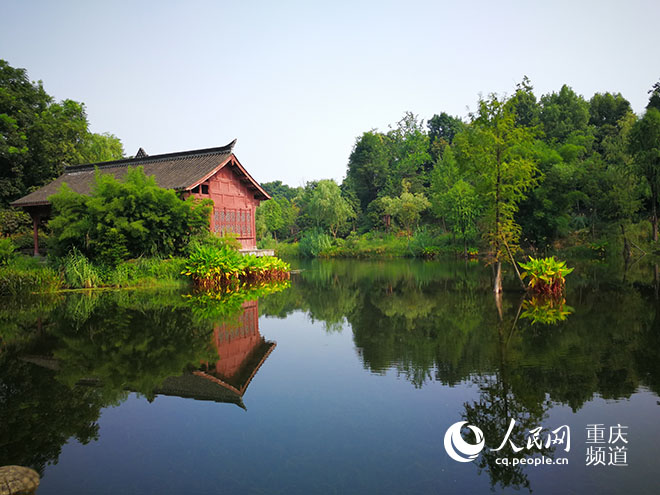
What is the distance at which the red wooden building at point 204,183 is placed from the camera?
21609mm

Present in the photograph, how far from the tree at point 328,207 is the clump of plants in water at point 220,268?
69.2 ft

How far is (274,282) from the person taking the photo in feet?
61.3

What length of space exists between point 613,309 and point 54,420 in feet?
37.6

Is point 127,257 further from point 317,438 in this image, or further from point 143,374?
point 317,438

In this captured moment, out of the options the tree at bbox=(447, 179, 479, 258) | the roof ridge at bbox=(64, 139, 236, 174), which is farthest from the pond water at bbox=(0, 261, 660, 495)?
the tree at bbox=(447, 179, 479, 258)

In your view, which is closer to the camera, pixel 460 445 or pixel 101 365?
pixel 460 445

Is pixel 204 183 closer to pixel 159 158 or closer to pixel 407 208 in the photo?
pixel 159 158

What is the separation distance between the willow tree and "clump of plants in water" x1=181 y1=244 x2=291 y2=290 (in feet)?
30.0

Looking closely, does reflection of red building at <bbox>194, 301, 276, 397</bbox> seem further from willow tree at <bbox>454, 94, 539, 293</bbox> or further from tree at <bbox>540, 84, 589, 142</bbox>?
tree at <bbox>540, 84, 589, 142</bbox>

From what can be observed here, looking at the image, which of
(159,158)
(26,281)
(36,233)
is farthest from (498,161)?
(36,233)

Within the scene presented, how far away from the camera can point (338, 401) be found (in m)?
5.64

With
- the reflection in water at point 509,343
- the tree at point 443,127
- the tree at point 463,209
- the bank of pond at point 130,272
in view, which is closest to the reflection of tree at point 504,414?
the reflection in water at point 509,343

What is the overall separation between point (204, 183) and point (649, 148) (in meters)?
25.0

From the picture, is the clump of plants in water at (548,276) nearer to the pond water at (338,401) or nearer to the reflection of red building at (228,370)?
the pond water at (338,401)
